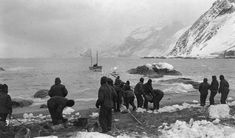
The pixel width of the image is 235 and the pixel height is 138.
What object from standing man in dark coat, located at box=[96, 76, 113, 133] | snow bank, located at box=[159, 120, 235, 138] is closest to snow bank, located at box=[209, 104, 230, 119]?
snow bank, located at box=[159, 120, 235, 138]

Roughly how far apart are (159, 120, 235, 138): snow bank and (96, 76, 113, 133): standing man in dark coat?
1909mm

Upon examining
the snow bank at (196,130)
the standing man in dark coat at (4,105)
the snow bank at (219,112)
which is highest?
the standing man in dark coat at (4,105)

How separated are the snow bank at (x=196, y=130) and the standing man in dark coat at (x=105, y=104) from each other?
191 centimetres

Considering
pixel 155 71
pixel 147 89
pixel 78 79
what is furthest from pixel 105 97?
pixel 155 71

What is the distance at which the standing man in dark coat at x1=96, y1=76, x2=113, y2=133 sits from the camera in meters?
12.0

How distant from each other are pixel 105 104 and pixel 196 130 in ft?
10.3

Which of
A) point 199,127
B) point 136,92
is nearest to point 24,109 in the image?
point 136,92

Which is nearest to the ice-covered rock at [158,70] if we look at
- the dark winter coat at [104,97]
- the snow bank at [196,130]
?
the snow bank at [196,130]

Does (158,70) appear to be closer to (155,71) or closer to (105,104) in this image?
(155,71)

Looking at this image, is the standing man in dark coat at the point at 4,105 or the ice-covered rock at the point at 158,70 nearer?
the standing man in dark coat at the point at 4,105

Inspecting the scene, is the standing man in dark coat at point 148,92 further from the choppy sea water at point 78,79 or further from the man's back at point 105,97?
the choppy sea water at point 78,79

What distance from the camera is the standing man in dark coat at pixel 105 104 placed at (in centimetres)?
1198

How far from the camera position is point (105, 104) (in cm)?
1198

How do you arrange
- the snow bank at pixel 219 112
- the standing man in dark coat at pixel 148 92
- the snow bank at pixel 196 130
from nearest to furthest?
the snow bank at pixel 196 130 < the snow bank at pixel 219 112 < the standing man in dark coat at pixel 148 92
